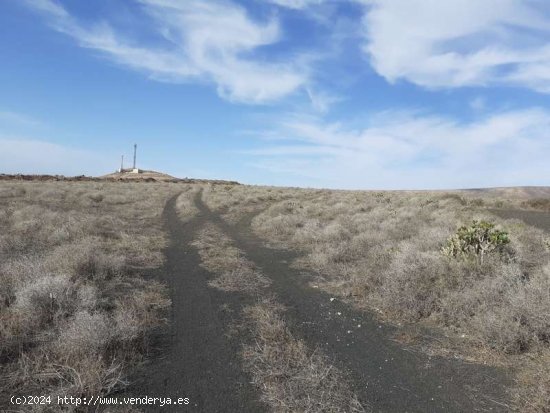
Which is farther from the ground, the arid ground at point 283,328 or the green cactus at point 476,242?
the green cactus at point 476,242

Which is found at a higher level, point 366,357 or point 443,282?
point 443,282

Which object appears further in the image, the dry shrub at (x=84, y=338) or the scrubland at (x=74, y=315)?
the dry shrub at (x=84, y=338)

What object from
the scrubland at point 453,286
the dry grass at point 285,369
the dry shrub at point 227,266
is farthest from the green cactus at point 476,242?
the dry grass at point 285,369

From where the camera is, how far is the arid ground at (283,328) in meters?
5.31

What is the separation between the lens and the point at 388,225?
690 inches

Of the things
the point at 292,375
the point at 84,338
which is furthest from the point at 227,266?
the point at 292,375

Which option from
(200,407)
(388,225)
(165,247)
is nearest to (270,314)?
(200,407)

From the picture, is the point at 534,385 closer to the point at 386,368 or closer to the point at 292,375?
the point at 386,368

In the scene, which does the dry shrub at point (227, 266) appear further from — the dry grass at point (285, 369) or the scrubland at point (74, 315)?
the scrubland at point (74, 315)

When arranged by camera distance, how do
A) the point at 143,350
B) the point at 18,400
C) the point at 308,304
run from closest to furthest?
the point at 18,400
the point at 143,350
the point at 308,304

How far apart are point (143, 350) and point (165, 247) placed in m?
8.83

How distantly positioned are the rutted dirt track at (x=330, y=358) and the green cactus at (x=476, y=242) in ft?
12.2

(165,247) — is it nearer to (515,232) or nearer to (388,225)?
(388,225)

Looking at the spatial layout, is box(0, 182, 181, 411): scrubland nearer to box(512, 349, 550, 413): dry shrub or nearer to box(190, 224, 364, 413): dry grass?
box(190, 224, 364, 413): dry grass
